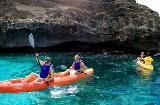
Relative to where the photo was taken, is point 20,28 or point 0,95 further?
point 20,28

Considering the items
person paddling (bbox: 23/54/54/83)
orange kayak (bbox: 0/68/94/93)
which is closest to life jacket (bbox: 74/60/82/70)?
orange kayak (bbox: 0/68/94/93)

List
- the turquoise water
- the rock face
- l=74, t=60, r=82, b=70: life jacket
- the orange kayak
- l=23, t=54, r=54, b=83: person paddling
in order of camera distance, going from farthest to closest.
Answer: the rock face
l=74, t=60, r=82, b=70: life jacket
l=23, t=54, r=54, b=83: person paddling
the orange kayak
the turquoise water

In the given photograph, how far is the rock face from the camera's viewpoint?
3173cm

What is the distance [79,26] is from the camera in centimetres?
3241

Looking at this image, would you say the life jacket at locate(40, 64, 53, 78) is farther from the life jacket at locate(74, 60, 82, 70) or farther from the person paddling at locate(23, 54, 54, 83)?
the life jacket at locate(74, 60, 82, 70)

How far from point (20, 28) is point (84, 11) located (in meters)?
9.56

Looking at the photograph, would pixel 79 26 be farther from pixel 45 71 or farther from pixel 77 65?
pixel 45 71

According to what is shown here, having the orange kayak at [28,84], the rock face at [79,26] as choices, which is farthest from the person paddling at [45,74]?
the rock face at [79,26]

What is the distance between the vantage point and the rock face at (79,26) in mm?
31734

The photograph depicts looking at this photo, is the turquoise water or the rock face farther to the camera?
the rock face

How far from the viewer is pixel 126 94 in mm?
14750

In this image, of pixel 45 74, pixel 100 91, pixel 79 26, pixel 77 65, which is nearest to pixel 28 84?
pixel 45 74

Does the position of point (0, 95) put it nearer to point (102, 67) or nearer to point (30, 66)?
point (30, 66)

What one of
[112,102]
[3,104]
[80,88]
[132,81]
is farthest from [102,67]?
[3,104]
